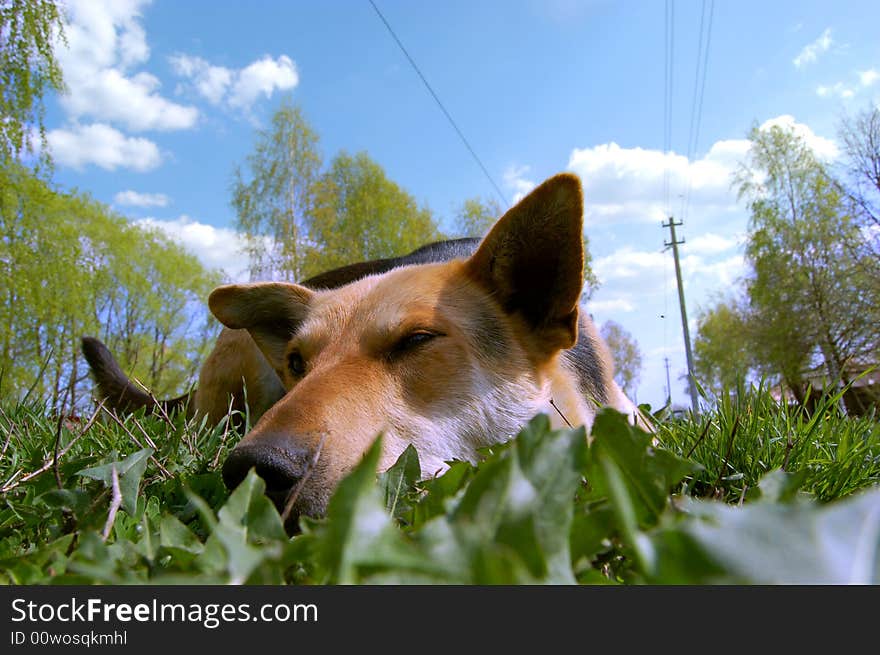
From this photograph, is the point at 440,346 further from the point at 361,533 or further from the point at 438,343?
the point at 361,533

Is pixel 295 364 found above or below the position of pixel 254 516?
above

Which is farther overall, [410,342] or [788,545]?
[410,342]

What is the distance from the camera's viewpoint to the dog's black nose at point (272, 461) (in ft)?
4.89

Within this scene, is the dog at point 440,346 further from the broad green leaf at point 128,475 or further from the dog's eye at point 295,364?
the broad green leaf at point 128,475

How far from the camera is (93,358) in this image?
5.17 metres

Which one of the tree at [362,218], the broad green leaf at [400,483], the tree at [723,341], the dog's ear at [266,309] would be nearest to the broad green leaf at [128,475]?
the broad green leaf at [400,483]

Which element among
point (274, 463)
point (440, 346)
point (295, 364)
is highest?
point (295, 364)

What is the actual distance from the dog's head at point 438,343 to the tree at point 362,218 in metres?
27.0

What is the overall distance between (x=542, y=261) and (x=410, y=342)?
71cm

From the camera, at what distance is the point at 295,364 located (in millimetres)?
2738

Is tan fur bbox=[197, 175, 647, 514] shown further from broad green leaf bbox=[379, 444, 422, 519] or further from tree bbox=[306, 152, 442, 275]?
tree bbox=[306, 152, 442, 275]

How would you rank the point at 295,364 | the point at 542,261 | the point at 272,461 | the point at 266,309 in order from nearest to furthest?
the point at 272,461
the point at 542,261
the point at 295,364
the point at 266,309

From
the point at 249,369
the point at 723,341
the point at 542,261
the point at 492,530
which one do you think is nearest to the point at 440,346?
the point at 542,261
